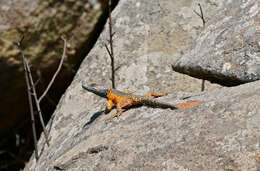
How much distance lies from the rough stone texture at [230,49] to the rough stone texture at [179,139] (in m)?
0.30

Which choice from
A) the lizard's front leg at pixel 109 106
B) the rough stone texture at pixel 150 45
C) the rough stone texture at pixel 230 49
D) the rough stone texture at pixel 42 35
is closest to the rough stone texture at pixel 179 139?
A: the lizard's front leg at pixel 109 106

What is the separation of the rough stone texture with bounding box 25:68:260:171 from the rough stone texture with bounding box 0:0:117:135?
2.46 m

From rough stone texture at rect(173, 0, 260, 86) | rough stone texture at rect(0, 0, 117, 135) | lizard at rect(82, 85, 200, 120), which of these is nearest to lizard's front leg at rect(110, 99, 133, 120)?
lizard at rect(82, 85, 200, 120)

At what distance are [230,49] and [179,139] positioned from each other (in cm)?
125

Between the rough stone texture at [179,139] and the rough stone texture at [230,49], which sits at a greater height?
the rough stone texture at [230,49]

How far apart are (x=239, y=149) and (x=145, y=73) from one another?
7.87ft

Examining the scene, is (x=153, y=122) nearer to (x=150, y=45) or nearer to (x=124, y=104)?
(x=124, y=104)

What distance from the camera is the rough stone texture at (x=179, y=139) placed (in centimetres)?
236

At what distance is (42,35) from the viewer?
5.64 metres

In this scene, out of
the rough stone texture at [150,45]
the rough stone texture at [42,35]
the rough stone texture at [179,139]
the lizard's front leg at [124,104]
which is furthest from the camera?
the rough stone texture at [42,35]

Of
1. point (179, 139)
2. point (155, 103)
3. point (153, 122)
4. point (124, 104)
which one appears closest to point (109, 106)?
point (124, 104)

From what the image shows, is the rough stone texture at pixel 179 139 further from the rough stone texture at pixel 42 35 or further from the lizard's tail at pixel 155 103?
the rough stone texture at pixel 42 35

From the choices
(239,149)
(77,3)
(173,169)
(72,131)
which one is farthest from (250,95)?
(77,3)

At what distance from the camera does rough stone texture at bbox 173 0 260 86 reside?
3.23 m
